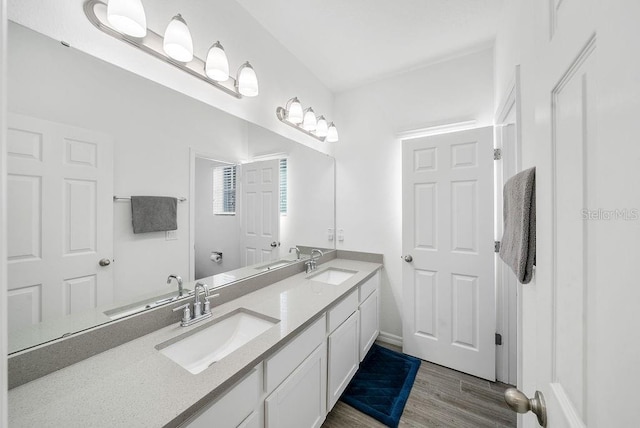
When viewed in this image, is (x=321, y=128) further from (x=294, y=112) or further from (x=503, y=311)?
(x=503, y=311)

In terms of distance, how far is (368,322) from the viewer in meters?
2.12

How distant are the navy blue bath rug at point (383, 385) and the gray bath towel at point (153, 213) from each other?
64.8 inches

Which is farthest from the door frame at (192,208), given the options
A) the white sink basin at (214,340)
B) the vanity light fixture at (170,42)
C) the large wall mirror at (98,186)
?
the vanity light fixture at (170,42)

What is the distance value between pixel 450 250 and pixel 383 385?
120 cm

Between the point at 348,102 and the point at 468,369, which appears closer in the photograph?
the point at 468,369

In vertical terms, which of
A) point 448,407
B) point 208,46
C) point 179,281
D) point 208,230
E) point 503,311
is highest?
point 208,46

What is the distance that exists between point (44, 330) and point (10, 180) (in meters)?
0.50

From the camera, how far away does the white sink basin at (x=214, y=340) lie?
3.42 ft

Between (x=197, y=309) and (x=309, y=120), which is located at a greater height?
(x=309, y=120)

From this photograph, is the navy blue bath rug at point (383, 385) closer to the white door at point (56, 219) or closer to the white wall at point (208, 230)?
the white wall at point (208, 230)

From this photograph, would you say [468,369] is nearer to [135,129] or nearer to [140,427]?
[140,427]

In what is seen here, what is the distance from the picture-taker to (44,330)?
0.81 m


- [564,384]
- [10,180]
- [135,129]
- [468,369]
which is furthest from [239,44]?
[468,369]

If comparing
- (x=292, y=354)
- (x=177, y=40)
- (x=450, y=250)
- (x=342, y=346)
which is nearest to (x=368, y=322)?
(x=342, y=346)
